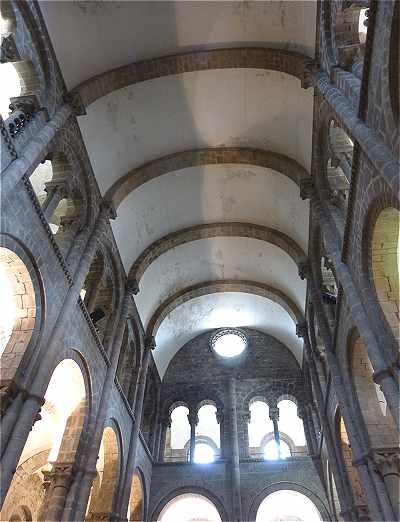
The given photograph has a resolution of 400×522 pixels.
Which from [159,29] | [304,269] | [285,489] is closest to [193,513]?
[285,489]

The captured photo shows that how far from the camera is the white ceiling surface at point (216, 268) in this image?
623 inches

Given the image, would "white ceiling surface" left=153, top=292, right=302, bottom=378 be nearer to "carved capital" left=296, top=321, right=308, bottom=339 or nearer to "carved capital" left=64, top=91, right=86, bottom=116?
"carved capital" left=296, top=321, right=308, bottom=339

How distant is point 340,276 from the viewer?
869 centimetres

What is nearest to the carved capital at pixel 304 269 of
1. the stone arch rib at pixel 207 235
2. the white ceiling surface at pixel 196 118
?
the stone arch rib at pixel 207 235

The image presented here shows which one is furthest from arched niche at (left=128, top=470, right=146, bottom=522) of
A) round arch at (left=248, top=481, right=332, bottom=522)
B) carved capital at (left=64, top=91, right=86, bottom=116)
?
carved capital at (left=64, top=91, right=86, bottom=116)

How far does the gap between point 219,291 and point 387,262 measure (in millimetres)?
10771

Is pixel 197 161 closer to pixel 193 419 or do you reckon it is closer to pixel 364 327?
pixel 364 327

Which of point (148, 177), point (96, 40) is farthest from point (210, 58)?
point (148, 177)

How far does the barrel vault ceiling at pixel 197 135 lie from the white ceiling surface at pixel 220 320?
33 centimetres

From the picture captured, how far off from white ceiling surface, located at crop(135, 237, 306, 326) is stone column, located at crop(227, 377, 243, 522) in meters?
4.63

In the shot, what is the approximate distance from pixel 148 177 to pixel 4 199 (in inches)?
254

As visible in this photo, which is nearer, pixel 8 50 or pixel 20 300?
pixel 20 300

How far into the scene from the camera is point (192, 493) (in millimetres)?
15094

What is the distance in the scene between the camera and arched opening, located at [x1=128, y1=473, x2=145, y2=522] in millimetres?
13984
